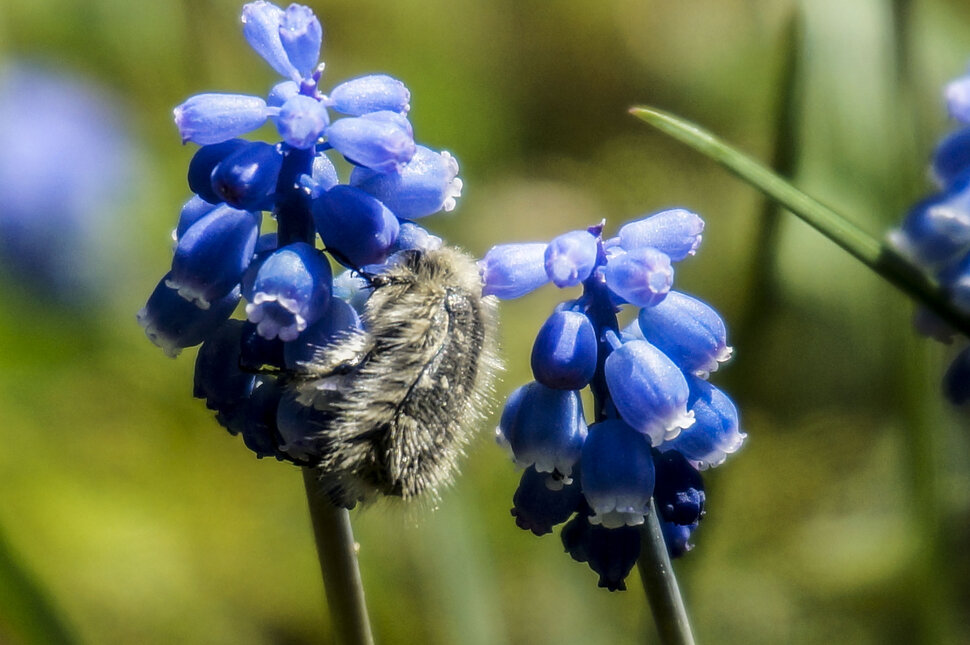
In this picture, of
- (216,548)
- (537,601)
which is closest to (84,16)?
(216,548)

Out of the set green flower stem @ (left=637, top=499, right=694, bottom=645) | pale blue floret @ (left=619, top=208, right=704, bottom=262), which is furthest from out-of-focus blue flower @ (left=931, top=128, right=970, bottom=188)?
green flower stem @ (left=637, top=499, right=694, bottom=645)

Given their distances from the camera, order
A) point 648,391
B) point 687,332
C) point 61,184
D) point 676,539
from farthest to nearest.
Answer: point 61,184 → point 676,539 → point 687,332 → point 648,391

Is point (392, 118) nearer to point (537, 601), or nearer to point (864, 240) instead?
point (864, 240)

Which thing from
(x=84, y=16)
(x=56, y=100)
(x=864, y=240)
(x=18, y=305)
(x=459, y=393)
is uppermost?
(x=864, y=240)

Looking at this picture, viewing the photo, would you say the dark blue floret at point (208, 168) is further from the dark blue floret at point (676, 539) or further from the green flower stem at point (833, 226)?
the dark blue floret at point (676, 539)

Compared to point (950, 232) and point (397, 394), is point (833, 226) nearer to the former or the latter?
point (950, 232)

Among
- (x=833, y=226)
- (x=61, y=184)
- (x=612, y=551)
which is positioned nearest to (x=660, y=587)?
(x=612, y=551)
